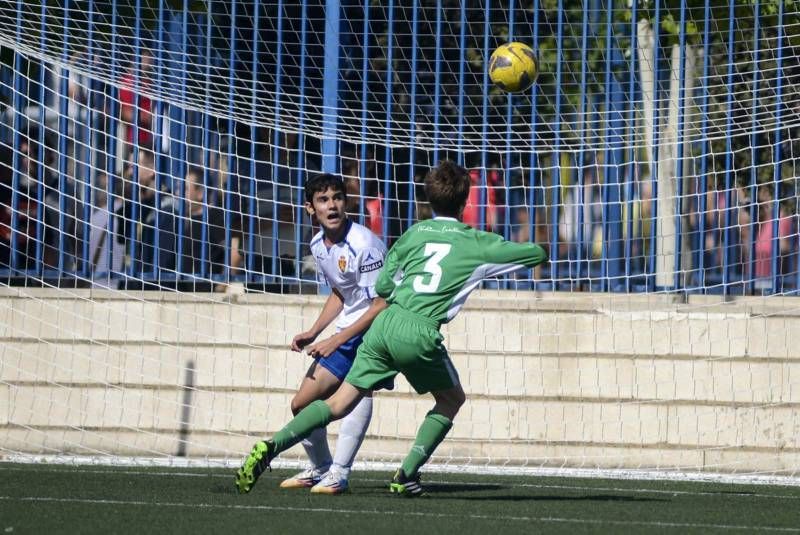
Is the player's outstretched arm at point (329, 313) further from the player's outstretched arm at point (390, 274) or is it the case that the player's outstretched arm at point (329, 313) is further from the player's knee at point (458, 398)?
the player's knee at point (458, 398)

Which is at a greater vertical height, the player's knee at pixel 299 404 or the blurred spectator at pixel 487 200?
the blurred spectator at pixel 487 200

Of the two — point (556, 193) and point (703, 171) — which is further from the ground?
point (703, 171)

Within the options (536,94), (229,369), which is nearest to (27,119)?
(229,369)

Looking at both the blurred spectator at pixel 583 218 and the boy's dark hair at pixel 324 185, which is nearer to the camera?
the boy's dark hair at pixel 324 185

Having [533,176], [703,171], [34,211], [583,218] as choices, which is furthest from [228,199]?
[703,171]

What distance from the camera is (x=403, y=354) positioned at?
6789 mm

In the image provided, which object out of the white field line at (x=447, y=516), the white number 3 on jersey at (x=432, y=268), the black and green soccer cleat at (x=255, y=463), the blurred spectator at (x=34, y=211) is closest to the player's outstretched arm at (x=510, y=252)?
the white number 3 on jersey at (x=432, y=268)

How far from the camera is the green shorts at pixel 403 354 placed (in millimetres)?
6770

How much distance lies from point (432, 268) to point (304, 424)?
95cm

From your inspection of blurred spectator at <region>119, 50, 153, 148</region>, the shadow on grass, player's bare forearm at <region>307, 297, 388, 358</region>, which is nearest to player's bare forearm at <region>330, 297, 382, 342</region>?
player's bare forearm at <region>307, 297, 388, 358</region>

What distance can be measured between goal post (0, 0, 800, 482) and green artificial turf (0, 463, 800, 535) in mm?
855

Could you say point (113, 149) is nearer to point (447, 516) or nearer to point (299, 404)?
point (299, 404)

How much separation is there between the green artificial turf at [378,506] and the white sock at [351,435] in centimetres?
18

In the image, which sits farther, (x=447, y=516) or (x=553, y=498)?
(x=553, y=498)
